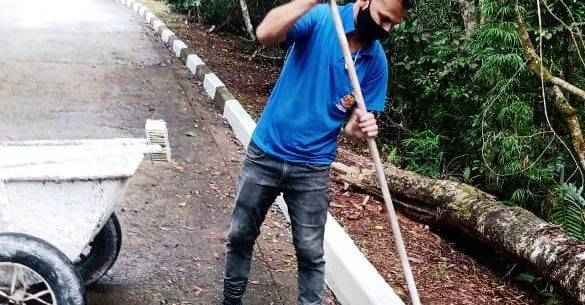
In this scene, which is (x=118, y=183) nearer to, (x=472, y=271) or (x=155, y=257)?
(x=155, y=257)

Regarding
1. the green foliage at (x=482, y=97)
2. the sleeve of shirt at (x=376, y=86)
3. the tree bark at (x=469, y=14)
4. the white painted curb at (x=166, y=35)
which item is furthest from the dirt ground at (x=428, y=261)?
the white painted curb at (x=166, y=35)

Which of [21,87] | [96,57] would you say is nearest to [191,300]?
[21,87]

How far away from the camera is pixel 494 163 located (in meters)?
6.36

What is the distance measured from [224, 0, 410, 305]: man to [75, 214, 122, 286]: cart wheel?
72 centimetres

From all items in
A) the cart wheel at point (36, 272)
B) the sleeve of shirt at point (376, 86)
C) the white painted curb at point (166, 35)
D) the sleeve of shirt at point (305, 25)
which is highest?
the sleeve of shirt at point (305, 25)

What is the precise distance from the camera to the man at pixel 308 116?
288cm

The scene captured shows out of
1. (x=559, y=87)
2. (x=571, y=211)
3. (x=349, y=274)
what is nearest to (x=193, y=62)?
(x=559, y=87)

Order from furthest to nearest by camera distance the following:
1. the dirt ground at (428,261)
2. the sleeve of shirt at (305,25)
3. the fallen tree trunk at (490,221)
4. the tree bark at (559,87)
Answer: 1. the tree bark at (559,87)
2. the dirt ground at (428,261)
3. the fallen tree trunk at (490,221)
4. the sleeve of shirt at (305,25)

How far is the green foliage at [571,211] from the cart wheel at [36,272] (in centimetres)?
Answer: 381

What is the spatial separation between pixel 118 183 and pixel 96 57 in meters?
7.57

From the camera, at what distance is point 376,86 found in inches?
122

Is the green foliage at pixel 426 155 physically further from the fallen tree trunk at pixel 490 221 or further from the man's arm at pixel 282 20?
the man's arm at pixel 282 20

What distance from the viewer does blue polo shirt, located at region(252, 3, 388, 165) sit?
292 centimetres

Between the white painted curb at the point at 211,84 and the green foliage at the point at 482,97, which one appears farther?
the white painted curb at the point at 211,84
